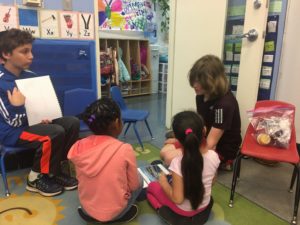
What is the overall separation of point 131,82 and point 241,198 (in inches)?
133

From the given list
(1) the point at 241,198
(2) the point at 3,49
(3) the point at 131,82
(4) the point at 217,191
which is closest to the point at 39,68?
(2) the point at 3,49

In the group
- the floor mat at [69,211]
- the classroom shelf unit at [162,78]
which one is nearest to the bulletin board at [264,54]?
the floor mat at [69,211]

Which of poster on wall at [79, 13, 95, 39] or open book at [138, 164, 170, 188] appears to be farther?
poster on wall at [79, 13, 95, 39]

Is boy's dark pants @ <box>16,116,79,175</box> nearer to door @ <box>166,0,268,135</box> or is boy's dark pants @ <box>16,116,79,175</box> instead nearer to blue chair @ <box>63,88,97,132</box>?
blue chair @ <box>63,88,97,132</box>

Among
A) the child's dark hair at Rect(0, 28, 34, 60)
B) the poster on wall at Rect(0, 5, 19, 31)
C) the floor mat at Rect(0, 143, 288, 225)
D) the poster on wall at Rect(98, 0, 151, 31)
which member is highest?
the poster on wall at Rect(98, 0, 151, 31)

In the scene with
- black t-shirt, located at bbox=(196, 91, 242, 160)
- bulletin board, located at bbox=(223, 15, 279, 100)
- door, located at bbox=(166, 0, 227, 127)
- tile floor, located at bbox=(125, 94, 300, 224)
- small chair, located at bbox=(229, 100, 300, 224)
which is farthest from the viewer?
door, located at bbox=(166, 0, 227, 127)

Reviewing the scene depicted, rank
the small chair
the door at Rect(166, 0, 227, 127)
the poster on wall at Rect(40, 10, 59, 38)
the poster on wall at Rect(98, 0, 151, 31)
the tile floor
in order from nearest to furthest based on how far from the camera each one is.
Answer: the small chair → the tile floor → the poster on wall at Rect(40, 10, 59, 38) → the door at Rect(166, 0, 227, 127) → the poster on wall at Rect(98, 0, 151, 31)

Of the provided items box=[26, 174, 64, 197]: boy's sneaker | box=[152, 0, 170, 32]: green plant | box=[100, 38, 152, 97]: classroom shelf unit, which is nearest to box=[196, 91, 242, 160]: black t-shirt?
box=[26, 174, 64, 197]: boy's sneaker

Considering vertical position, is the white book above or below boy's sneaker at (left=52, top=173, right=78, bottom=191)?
above

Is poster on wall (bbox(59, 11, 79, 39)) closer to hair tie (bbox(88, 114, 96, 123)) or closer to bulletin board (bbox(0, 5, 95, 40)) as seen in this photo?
bulletin board (bbox(0, 5, 95, 40))

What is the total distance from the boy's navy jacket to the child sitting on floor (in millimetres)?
982

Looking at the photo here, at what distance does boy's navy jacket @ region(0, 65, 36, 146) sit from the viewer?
1658 millimetres

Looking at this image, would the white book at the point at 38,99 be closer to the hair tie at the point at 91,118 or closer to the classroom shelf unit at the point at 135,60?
the hair tie at the point at 91,118

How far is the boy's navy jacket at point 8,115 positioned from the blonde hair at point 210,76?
115 cm
